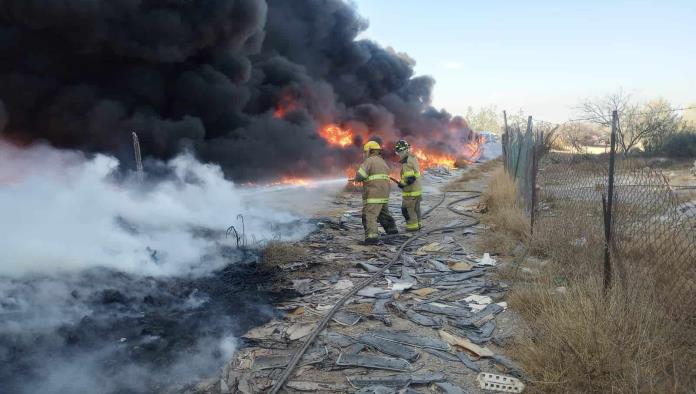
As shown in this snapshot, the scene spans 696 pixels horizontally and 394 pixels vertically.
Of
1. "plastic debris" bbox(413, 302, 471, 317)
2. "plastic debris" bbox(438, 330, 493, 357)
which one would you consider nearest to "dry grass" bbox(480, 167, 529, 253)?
"plastic debris" bbox(413, 302, 471, 317)

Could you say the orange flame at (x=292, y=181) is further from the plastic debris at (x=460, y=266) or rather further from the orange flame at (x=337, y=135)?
the plastic debris at (x=460, y=266)

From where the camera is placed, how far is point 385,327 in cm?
459

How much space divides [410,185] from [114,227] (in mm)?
5168

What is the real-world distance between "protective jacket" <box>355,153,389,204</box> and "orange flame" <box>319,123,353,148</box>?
13179 millimetres

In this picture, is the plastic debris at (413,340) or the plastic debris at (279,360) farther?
the plastic debris at (413,340)

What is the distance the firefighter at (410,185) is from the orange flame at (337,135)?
1248 cm

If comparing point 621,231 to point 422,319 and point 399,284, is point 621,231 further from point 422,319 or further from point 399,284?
point 399,284

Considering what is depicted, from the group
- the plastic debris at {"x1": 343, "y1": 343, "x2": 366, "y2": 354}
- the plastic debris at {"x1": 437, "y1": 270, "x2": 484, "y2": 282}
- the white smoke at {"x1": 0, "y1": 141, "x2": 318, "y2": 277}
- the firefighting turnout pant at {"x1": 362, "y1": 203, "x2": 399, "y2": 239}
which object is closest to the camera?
the plastic debris at {"x1": 343, "y1": 343, "x2": 366, "y2": 354}

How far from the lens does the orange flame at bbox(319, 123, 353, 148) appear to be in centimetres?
2191

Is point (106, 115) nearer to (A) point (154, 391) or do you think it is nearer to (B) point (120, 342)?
(B) point (120, 342)

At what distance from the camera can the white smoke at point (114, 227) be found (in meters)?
5.59

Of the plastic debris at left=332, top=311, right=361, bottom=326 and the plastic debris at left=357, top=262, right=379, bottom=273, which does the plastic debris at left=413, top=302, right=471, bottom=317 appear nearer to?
the plastic debris at left=332, top=311, right=361, bottom=326

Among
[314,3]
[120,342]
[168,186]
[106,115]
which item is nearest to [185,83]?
[106,115]

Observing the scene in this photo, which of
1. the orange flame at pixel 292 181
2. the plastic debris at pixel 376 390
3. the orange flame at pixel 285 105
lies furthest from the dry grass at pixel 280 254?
the orange flame at pixel 285 105
